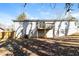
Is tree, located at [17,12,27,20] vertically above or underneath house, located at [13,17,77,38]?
above

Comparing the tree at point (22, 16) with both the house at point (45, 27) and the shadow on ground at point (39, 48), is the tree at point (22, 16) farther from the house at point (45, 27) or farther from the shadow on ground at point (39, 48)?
the shadow on ground at point (39, 48)

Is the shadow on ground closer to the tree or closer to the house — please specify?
the house

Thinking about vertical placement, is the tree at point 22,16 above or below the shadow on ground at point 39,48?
above

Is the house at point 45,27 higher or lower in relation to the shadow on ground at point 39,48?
higher

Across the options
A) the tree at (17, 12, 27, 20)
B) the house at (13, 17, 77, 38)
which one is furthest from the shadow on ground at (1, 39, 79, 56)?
the tree at (17, 12, 27, 20)

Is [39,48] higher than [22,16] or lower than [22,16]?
lower

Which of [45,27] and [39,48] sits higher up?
[45,27]

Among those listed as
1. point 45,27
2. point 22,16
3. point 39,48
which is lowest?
point 39,48

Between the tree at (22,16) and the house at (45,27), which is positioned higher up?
the tree at (22,16)

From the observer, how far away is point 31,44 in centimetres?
219

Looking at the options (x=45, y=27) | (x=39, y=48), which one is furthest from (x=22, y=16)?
(x=39, y=48)

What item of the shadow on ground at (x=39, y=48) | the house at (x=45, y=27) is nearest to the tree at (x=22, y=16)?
the house at (x=45, y=27)

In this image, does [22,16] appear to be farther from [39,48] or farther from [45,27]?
[39,48]

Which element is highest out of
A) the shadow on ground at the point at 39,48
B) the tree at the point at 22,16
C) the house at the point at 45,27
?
the tree at the point at 22,16
